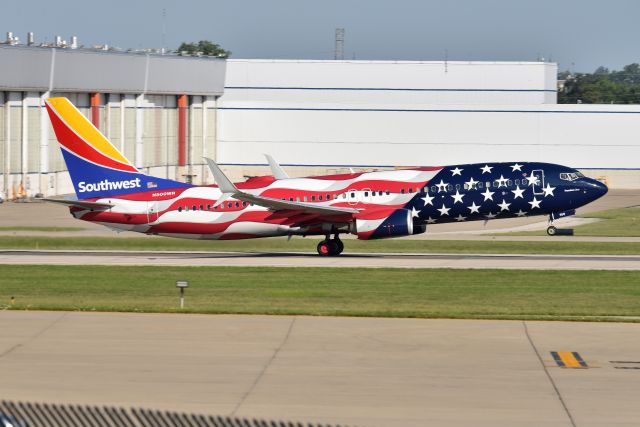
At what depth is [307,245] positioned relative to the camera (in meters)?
58.7

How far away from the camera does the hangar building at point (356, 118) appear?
10881 cm

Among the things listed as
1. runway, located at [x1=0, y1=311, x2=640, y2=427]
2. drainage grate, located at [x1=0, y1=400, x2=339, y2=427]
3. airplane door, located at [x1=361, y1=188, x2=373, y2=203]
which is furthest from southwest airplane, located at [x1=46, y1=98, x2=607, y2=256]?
drainage grate, located at [x1=0, y1=400, x2=339, y2=427]

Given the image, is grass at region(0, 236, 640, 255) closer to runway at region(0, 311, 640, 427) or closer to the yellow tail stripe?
the yellow tail stripe

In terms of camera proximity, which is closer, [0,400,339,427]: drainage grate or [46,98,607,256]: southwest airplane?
[0,400,339,427]: drainage grate

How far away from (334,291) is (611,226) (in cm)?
3687

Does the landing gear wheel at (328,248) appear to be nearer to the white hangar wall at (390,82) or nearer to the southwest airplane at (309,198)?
the southwest airplane at (309,198)

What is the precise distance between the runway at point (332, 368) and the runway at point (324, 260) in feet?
51.1

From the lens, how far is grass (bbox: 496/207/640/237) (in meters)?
66.2

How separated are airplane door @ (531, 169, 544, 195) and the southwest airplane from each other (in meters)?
0.04

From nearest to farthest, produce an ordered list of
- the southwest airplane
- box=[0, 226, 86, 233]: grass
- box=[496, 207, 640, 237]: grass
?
the southwest airplane → box=[0, 226, 86, 233]: grass → box=[496, 207, 640, 237]: grass

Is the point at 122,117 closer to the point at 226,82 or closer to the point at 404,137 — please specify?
the point at 226,82

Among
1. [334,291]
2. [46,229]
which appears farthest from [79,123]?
[334,291]

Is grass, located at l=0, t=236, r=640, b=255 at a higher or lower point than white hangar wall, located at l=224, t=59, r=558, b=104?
lower

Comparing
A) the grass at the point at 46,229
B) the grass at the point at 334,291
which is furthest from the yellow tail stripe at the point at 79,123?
the grass at the point at 46,229
